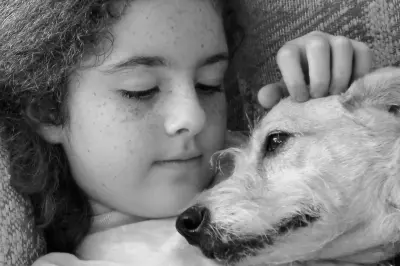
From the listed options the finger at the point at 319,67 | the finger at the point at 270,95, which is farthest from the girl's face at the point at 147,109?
the finger at the point at 319,67

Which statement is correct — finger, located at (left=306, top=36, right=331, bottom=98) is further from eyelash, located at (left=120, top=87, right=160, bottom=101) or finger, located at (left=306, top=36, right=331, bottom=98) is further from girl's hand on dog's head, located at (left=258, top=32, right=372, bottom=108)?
eyelash, located at (left=120, top=87, right=160, bottom=101)

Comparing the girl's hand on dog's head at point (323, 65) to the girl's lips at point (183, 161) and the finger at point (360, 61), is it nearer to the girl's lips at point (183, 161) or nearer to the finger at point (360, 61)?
the finger at point (360, 61)

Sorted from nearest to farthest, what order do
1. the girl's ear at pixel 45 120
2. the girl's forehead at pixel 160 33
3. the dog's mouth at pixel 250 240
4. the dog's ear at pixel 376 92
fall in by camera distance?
the dog's mouth at pixel 250 240 → the dog's ear at pixel 376 92 → the girl's forehead at pixel 160 33 → the girl's ear at pixel 45 120

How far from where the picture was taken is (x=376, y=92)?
4.20 ft

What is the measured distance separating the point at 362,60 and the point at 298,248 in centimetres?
48

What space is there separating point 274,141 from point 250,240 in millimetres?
265

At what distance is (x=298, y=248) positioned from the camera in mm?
1186

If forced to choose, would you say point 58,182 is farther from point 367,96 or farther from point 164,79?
point 367,96

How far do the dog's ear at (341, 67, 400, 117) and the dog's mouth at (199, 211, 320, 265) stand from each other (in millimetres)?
291

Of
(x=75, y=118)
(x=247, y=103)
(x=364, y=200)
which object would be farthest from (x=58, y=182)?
(x=364, y=200)

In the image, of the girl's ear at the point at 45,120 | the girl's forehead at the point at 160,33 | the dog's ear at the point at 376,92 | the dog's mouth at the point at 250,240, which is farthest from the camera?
the girl's ear at the point at 45,120

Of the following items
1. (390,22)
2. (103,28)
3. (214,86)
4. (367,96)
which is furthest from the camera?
(390,22)

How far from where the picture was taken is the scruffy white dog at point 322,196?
118cm

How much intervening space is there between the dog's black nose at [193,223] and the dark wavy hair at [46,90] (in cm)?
44
